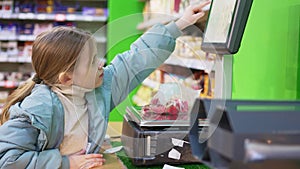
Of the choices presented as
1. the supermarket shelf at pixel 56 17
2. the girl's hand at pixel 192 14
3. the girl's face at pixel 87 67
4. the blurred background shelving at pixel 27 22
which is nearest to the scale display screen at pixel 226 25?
the girl's hand at pixel 192 14

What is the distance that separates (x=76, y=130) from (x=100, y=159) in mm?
123

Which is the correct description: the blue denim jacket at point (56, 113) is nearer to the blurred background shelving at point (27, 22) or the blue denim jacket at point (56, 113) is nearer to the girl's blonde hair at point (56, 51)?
the girl's blonde hair at point (56, 51)

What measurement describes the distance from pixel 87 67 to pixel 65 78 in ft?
0.28

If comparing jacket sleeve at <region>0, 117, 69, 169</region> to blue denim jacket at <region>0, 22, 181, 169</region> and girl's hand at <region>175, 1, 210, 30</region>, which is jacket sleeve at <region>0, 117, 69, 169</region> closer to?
blue denim jacket at <region>0, 22, 181, 169</region>

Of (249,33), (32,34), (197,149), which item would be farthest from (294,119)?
(32,34)

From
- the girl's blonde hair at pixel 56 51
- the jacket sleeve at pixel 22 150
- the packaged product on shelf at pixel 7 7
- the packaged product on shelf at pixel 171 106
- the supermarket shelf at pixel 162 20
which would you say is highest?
the packaged product on shelf at pixel 7 7

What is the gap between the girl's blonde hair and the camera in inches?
55.6

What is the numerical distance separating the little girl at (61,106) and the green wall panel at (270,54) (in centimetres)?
24

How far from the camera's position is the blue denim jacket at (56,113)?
50.7 inches

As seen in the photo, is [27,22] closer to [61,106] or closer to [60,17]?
[60,17]

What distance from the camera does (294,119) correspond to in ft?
1.85

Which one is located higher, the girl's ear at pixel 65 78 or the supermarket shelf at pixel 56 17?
the supermarket shelf at pixel 56 17

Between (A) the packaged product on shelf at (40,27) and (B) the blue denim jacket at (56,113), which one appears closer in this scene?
(B) the blue denim jacket at (56,113)

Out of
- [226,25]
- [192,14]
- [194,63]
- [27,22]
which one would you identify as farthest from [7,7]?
[226,25]
